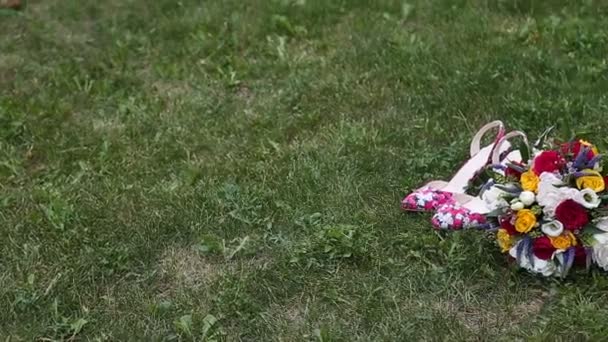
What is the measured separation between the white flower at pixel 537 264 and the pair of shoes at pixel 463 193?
0.70 ft

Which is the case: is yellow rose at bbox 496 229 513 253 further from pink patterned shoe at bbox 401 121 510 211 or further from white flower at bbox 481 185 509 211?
pink patterned shoe at bbox 401 121 510 211

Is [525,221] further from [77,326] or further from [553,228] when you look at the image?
[77,326]

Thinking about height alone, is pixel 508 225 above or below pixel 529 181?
below

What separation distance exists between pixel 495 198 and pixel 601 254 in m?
0.37

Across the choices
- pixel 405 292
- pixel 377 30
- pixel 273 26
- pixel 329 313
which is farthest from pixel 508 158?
pixel 273 26

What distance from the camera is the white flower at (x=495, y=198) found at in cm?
286

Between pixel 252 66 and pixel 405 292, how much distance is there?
194cm

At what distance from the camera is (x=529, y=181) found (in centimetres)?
283

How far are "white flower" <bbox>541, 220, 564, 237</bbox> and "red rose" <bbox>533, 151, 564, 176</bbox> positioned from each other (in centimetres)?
17

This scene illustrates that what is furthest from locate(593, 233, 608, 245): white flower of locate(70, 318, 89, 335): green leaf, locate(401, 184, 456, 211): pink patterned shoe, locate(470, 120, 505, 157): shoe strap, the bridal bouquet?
locate(70, 318, 89, 335): green leaf

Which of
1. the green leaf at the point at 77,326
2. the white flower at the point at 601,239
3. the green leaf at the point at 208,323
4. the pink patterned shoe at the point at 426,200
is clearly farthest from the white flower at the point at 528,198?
the green leaf at the point at 77,326

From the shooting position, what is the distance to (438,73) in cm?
421

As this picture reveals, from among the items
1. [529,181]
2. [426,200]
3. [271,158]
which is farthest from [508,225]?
[271,158]

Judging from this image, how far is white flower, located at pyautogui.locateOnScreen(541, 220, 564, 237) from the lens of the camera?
2.75 meters
